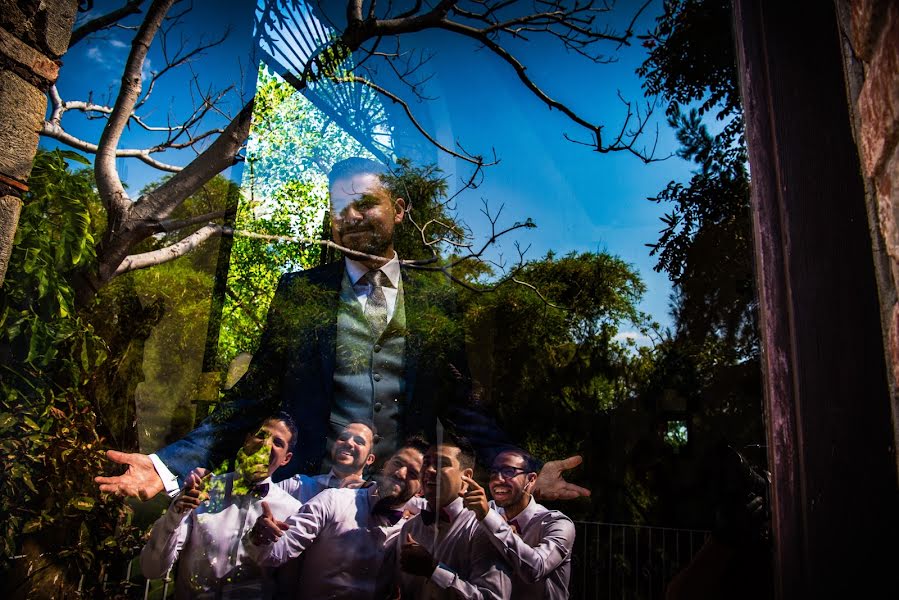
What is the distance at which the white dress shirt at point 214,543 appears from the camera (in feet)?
5.68

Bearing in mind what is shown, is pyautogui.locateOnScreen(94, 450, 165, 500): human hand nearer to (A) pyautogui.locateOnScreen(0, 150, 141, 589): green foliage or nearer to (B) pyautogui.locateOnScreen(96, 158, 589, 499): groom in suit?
(B) pyautogui.locateOnScreen(96, 158, 589, 499): groom in suit

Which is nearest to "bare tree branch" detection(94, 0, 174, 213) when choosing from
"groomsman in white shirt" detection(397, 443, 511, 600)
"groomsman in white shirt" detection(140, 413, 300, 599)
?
"groomsman in white shirt" detection(140, 413, 300, 599)

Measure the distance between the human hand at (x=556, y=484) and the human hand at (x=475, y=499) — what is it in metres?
0.14

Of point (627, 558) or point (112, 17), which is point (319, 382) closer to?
point (627, 558)

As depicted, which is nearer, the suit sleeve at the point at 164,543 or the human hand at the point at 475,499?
the human hand at the point at 475,499

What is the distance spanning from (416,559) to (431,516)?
0.40 feet

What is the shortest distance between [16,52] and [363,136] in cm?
109

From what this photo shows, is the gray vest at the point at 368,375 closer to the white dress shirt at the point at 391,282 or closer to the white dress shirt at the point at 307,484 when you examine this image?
the white dress shirt at the point at 391,282

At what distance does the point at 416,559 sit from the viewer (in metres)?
1.63

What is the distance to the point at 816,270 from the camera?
84cm

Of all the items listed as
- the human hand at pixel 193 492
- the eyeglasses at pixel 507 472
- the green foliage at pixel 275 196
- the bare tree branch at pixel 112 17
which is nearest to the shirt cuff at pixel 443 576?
the eyeglasses at pixel 507 472

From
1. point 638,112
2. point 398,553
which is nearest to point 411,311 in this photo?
point 398,553

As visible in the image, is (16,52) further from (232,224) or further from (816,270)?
(816,270)

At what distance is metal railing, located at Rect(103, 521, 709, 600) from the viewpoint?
1.39 m
